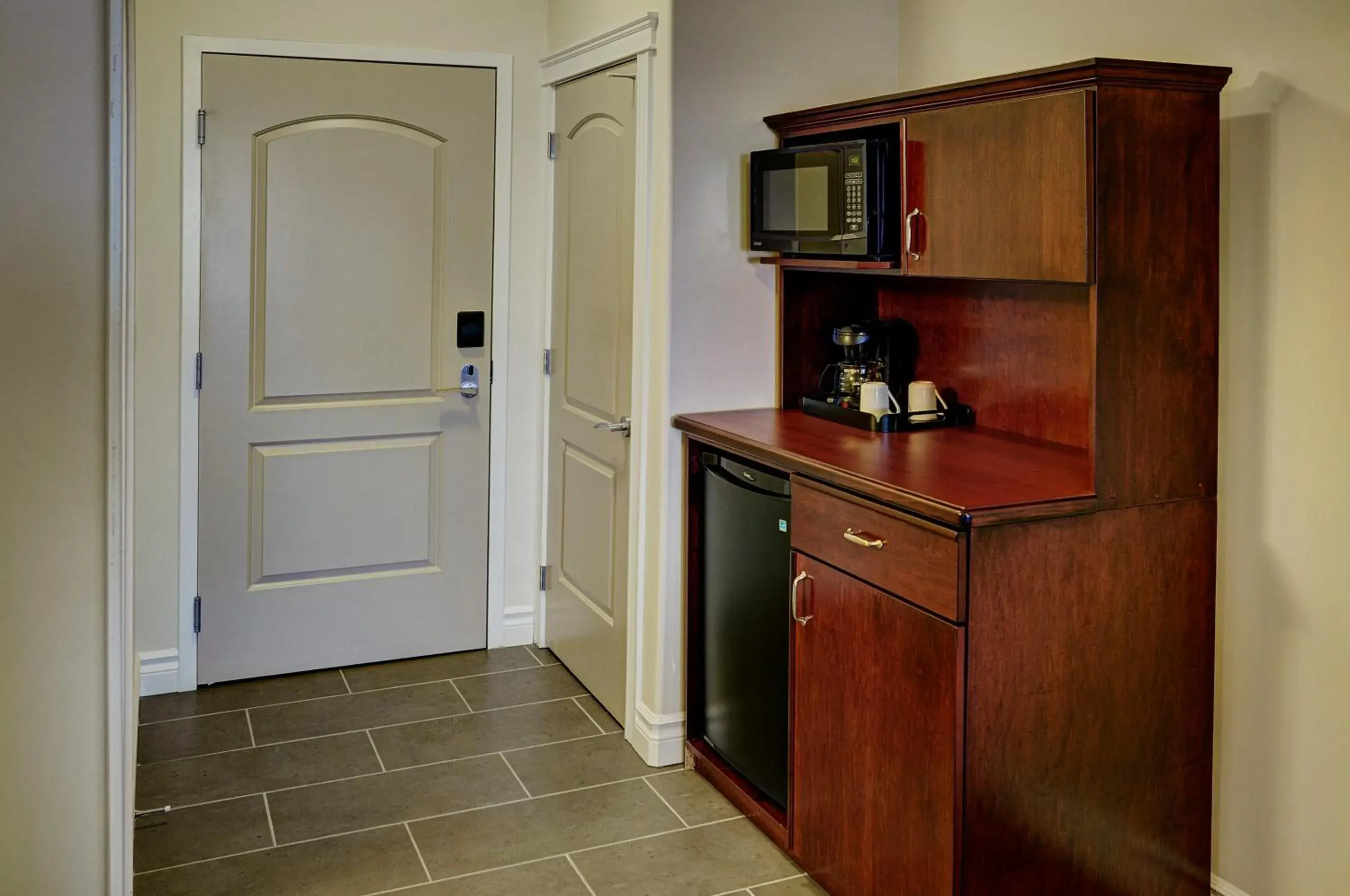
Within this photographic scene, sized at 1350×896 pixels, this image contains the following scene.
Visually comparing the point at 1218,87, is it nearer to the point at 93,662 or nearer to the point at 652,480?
the point at 652,480

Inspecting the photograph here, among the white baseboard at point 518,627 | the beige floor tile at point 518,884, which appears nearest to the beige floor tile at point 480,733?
the white baseboard at point 518,627

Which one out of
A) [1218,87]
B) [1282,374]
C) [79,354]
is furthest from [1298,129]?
[79,354]

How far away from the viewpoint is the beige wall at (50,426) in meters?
1.39

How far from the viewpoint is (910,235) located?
2580 mm

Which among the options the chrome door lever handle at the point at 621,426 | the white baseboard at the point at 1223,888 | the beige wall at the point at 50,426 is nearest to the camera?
the beige wall at the point at 50,426

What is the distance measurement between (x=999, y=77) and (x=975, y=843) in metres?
1.37

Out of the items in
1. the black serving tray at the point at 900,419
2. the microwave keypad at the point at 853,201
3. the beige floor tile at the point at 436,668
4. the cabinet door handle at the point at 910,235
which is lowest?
the beige floor tile at the point at 436,668

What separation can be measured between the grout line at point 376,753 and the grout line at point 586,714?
59 centimetres

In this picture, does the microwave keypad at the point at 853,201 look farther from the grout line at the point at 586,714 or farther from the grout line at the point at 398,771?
the grout line at the point at 586,714

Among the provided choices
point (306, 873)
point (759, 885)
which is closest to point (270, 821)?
point (306, 873)

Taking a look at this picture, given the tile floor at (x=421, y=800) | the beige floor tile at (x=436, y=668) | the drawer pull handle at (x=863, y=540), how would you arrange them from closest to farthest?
the drawer pull handle at (x=863, y=540) < the tile floor at (x=421, y=800) < the beige floor tile at (x=436, y=668)

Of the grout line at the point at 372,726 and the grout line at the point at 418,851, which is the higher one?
the grout line at the point at 372,726

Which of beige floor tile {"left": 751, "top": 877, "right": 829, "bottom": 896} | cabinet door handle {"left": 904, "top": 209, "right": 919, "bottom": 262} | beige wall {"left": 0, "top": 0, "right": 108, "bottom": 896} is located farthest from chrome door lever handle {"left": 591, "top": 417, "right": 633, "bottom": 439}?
beige wall {"left": 0, "top": 0, "right": 108, "bottom": 896}

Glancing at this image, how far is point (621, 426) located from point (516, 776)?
37.9 inches
